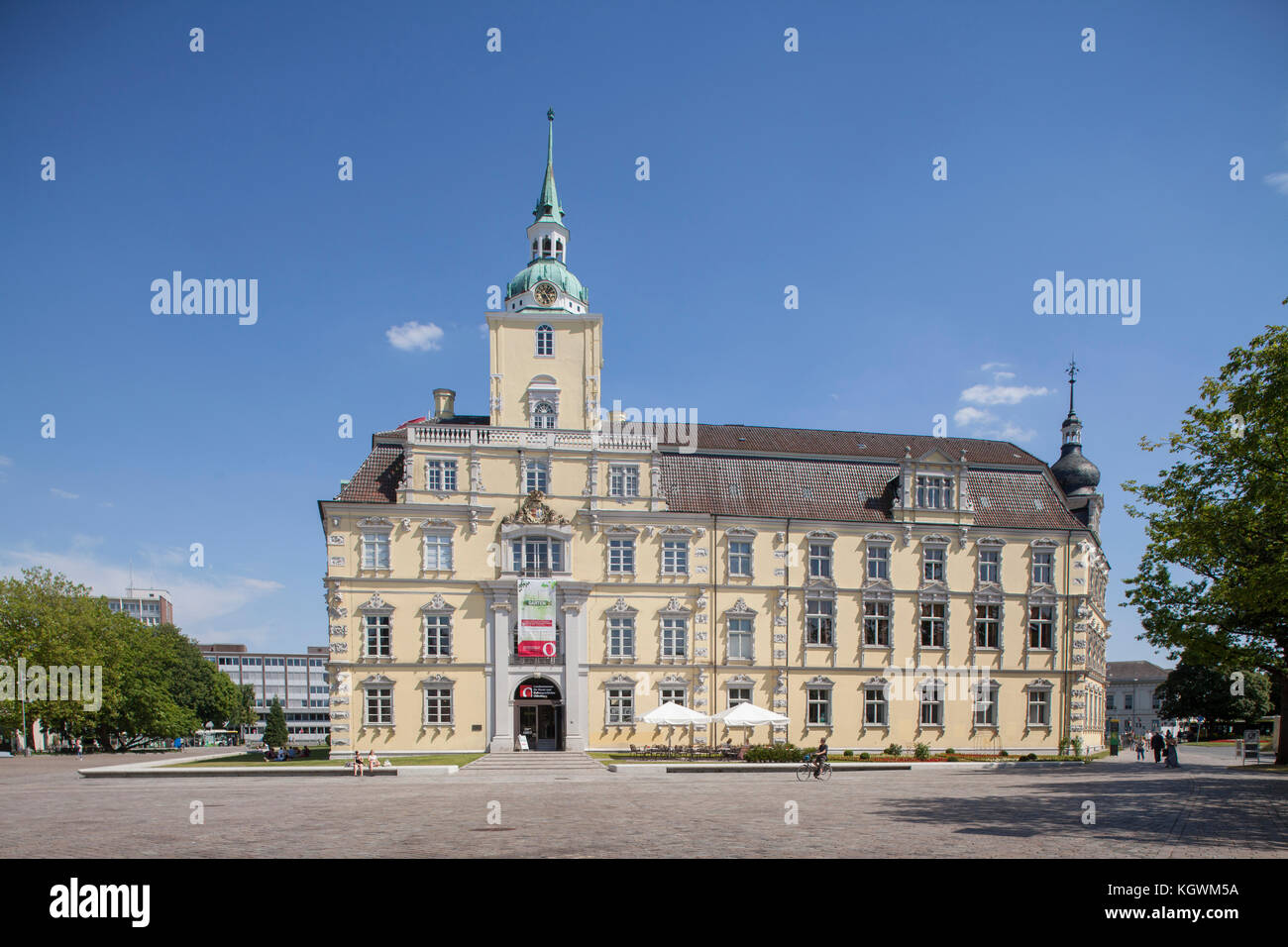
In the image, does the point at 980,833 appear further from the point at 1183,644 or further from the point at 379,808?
the point at 1183,644

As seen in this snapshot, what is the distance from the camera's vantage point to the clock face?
51.7 meters

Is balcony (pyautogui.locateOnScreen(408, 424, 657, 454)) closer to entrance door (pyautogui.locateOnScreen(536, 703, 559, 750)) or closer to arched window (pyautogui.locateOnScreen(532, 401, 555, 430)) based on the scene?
arched window (pyautogui.locateOnScreen(532, 401, 555, 430))

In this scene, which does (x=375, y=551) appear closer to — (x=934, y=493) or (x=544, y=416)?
(x=544, y=416)

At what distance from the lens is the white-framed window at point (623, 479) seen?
49750 mm

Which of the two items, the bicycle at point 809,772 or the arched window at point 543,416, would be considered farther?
the arched window at point 543,416

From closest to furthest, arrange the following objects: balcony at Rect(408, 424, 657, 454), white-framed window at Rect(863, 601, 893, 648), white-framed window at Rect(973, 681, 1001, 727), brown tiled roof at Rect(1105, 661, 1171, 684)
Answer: balcony at Rect(408, 424, 657, 454) → white-framed window at Rect(863, 601, 893, 648) → white-framed window at Rect(973, 681, 1001, 727) → brown tiled roof at Rect(1105, 661, 1171, 684)

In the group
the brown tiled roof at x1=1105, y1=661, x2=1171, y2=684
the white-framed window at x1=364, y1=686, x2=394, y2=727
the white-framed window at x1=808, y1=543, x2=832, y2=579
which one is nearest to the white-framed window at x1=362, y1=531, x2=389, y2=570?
the white-framed window at x1=364, y1=686, x2=394, y2=727

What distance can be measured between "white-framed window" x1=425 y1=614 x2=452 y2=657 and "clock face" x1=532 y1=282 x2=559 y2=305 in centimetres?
1827

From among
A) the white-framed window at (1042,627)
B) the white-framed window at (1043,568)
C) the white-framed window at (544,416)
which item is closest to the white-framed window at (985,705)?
the white-framed window at (1042,627)

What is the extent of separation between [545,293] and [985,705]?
3389 centimetres

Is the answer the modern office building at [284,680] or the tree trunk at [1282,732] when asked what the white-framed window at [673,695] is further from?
the modern office building at [284,680]

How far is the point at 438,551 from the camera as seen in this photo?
4819 cm

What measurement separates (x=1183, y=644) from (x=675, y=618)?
78.5ft

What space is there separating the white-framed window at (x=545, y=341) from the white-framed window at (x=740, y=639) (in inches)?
710
